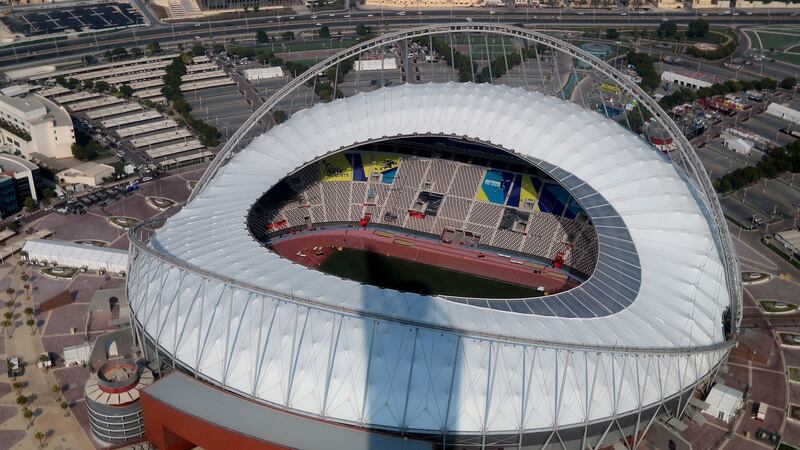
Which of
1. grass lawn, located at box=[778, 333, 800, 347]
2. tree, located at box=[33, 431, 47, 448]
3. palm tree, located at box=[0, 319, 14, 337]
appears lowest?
tree, located at box=[33, 431, 47, 448]

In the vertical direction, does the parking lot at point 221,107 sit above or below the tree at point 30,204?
above

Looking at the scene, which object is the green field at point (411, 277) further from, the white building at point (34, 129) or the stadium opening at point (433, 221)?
the white building at point (34, 129)

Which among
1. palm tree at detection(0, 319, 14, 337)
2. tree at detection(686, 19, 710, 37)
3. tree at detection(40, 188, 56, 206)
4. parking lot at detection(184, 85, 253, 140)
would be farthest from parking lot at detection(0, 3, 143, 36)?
tree at detection(686, 19, 710, 37)

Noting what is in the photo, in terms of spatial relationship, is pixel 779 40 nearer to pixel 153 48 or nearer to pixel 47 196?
pixel 153 48

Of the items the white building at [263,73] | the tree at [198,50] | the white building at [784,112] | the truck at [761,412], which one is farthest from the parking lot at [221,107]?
the white building at [784,112]

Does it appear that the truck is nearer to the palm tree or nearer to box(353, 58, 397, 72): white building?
the palm tree

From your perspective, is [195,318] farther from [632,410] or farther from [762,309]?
[762,309]
